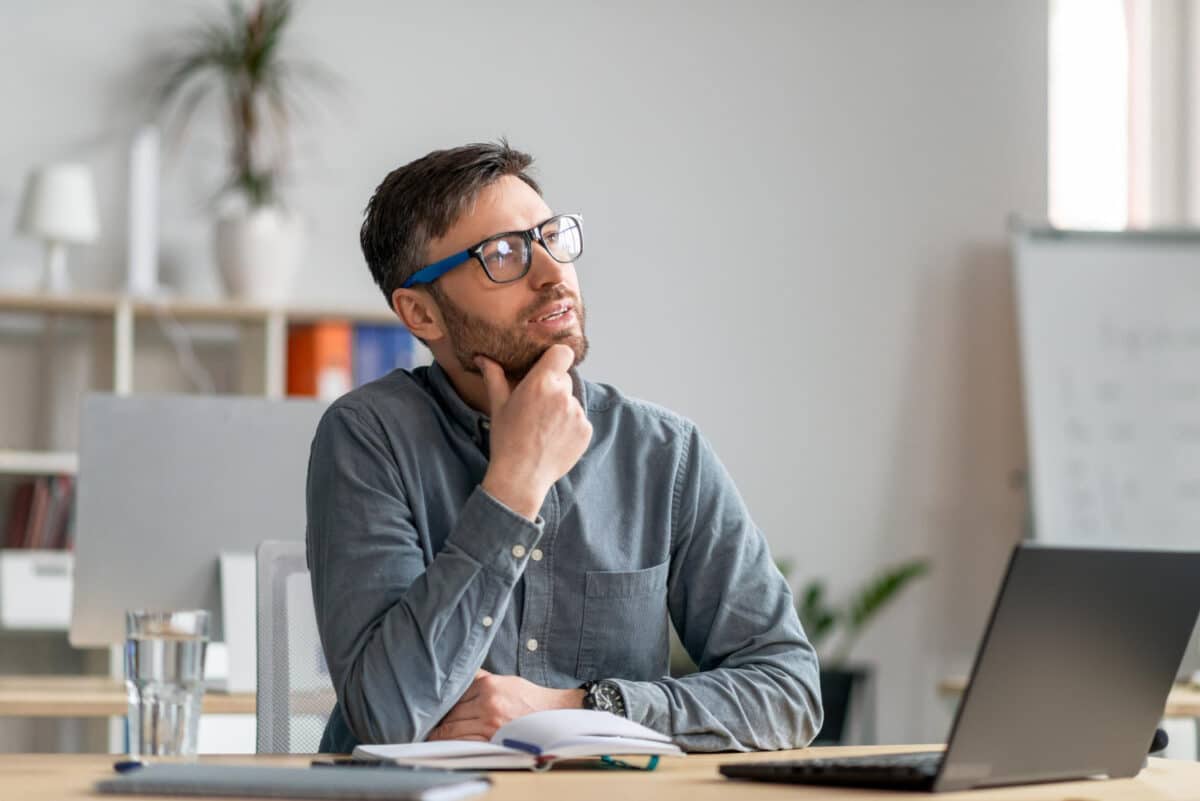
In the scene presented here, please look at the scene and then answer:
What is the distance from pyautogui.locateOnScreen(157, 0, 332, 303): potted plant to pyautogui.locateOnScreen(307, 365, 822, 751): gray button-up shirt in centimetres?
241

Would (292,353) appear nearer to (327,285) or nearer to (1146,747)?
(327,285)

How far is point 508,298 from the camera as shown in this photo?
1753 mm

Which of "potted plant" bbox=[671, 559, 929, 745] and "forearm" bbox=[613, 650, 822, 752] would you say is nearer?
"forearm" bbox=[613, 650, 822, 752]

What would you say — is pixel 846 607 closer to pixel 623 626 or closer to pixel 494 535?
pixel 623 626

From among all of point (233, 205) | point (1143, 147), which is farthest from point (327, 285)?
point (1143, 147)

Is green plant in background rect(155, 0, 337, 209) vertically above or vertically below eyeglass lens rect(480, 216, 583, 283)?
above


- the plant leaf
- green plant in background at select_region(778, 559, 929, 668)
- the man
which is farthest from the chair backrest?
the plant leaf

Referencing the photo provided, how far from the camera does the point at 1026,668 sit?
1135 millimetres

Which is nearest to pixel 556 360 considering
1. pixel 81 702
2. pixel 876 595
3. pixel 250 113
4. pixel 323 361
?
pixel 81 702

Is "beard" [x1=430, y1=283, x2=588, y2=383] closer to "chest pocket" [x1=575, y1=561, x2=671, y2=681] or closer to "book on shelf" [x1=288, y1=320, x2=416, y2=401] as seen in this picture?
"chest pocket" [x1=575, y1=561, x2=671, y2=681]

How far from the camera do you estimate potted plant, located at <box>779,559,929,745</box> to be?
4.35 m

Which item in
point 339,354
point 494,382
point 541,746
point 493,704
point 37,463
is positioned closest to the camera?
point 541,746

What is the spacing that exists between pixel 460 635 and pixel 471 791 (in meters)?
0.44

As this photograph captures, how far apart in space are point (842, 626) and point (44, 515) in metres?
2.27
